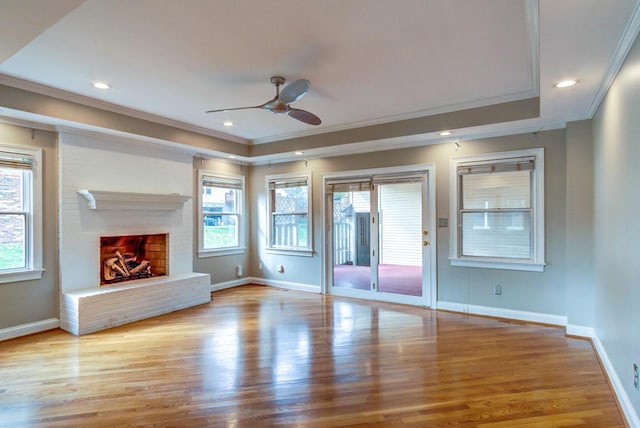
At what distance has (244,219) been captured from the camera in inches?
264

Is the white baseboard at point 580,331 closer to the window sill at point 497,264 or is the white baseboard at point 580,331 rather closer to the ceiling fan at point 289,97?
the window sill at point 497,264

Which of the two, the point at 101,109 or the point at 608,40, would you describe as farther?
the point at 101,109

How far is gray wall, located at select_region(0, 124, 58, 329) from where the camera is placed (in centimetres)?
377

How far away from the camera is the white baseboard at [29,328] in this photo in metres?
3.72

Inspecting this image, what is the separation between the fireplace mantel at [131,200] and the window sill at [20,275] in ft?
3.05

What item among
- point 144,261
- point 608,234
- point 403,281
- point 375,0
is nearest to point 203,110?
point 144,261

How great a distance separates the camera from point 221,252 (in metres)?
6.23

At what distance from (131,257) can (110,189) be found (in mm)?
1114

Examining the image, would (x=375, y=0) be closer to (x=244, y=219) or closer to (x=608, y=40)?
(x=608, y=40)

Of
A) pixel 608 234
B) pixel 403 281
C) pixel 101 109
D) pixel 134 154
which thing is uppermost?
pixel 101 109

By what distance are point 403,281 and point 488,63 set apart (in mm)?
3487

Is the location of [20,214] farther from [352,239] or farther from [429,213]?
[429,213]

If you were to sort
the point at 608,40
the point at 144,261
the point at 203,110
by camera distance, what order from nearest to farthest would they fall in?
1. the point at 608,40
2. the point at 203,110
3. the point at 144,261

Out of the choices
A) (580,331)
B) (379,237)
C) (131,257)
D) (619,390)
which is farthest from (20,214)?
(580,331)
